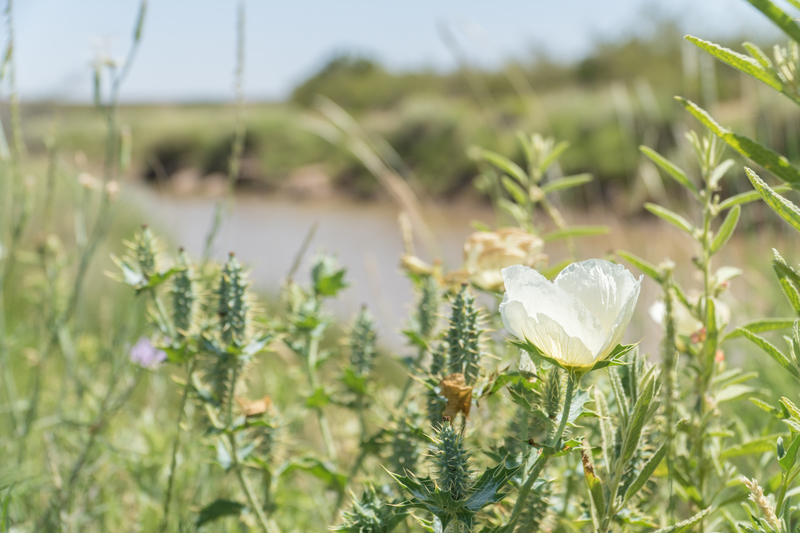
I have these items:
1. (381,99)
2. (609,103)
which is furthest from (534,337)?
(381,99)

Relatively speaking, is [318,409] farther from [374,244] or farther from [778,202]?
[374,244]

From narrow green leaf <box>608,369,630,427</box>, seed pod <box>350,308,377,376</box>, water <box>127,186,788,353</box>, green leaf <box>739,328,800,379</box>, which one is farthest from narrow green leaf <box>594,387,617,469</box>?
seed pod <box>350,308,377,376</box>

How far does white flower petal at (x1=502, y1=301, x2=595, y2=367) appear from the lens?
383mm

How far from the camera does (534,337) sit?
394mm

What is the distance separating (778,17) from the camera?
15.7 inches

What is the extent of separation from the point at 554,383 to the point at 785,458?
0.54ft

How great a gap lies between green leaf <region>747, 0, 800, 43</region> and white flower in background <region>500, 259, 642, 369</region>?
0.65ft

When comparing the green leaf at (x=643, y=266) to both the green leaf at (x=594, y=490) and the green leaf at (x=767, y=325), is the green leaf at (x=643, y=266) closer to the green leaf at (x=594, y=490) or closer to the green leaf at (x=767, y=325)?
the green leaf at (x=767, y=325)

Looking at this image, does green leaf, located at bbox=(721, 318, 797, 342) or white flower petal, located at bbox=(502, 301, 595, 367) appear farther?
green leaf, located at bbox=(721, 318, 797, 342)

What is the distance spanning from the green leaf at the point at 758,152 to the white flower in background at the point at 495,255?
0.24m

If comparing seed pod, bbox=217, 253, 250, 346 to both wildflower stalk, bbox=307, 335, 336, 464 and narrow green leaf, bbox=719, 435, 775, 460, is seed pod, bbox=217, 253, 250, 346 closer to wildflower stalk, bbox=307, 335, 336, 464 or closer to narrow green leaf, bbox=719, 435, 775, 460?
wildflower stalk, bbox=307, 335, 336, 464

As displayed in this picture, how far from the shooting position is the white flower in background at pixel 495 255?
0.64m

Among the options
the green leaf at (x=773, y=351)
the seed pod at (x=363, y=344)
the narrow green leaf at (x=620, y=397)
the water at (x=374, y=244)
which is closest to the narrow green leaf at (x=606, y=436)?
the narrow green leaf at (x=620, y=397)

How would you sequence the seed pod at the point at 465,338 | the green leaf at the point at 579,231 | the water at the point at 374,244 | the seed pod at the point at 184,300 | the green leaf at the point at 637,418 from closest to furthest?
the green leaf at the point at 637,418 → the seed pod at the point at 465,338 → the seed pod at the point at 184,300 → the green leaf at the point at 579,231 → the water at the point at 374,244
